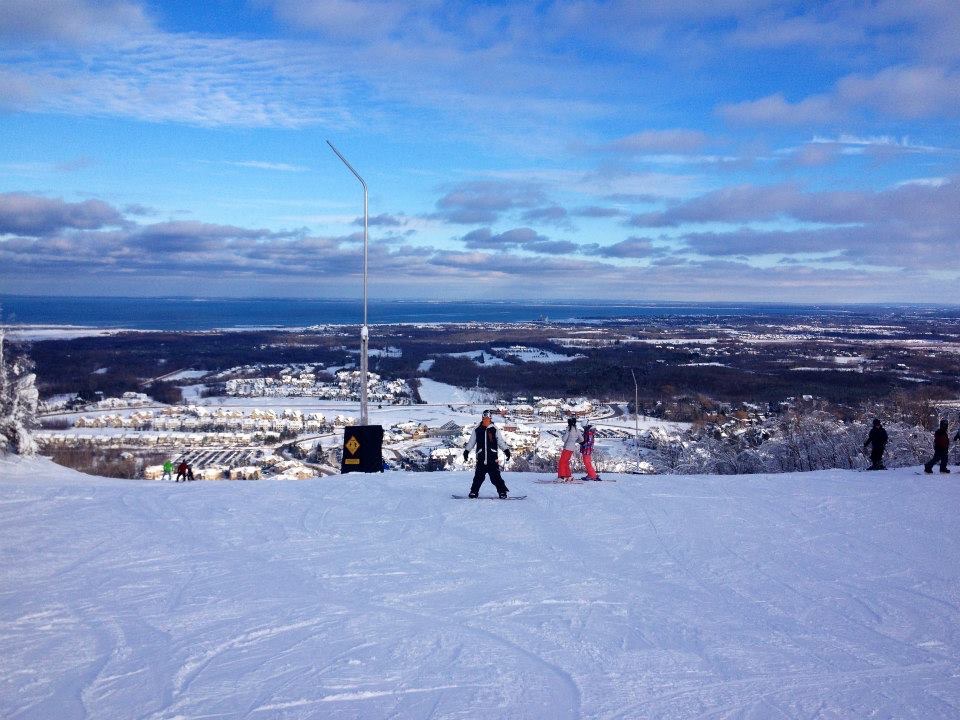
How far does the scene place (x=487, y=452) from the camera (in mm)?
11078

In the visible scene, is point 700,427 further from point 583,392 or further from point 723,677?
point 723,677

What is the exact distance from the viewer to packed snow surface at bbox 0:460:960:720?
4.50 metres

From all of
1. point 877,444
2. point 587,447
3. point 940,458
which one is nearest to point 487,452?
point 587,447

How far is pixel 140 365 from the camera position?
5138 cm

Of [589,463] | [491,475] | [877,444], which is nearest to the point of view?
[491,475]

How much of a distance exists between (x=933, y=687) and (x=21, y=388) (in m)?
15.8

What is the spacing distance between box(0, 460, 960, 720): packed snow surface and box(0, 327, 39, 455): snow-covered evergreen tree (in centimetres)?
375

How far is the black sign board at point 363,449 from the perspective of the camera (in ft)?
46.2

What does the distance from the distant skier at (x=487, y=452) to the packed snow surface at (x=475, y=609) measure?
0.47m

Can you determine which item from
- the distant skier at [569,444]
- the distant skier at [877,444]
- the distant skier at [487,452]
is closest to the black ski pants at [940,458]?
the distant skier at [877,444]

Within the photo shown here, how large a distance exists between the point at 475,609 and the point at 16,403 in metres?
12.2

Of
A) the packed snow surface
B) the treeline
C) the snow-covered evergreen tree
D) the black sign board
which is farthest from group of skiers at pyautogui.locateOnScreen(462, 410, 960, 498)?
the treeline

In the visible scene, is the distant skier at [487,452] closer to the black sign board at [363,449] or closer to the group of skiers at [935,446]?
the black sign board at [363,449]

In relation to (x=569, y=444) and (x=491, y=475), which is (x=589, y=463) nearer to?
(x=569, y=444)
